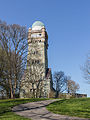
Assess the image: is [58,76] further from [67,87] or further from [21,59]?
[21,59]

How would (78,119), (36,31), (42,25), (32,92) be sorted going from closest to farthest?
(78,119), (32,92), (36,31), (42,25)

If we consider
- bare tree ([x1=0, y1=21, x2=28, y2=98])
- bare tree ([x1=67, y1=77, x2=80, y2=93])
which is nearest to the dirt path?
bare tree ([x1=0, y1=21, x2=28, y2=98])

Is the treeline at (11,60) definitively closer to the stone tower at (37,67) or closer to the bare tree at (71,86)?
the stone tower at (37,67)

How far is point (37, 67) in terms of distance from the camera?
3284cm

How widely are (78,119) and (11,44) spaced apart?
19.3 m

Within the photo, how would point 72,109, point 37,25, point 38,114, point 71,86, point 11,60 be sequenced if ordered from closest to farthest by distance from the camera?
point 38,114, point 72,109, point 11,60, point 37,25, point 71,86

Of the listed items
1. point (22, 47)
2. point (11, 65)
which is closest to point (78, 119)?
point (11, 65)

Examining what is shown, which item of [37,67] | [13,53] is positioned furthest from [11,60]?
[37,67]

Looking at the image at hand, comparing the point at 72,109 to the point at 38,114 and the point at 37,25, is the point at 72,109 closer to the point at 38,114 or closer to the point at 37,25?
the point at 38,114

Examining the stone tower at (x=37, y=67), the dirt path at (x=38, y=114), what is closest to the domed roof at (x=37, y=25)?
the stone tower at (x=37, y=67)

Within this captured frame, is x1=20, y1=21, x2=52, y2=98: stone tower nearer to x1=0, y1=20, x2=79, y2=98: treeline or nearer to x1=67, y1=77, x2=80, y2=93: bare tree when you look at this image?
x1=0, y1=20, x2=79, y2=98: treeline

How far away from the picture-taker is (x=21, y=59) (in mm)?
23922

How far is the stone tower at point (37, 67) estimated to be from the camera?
91.8ft

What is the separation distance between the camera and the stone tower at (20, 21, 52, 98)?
28.0 m
